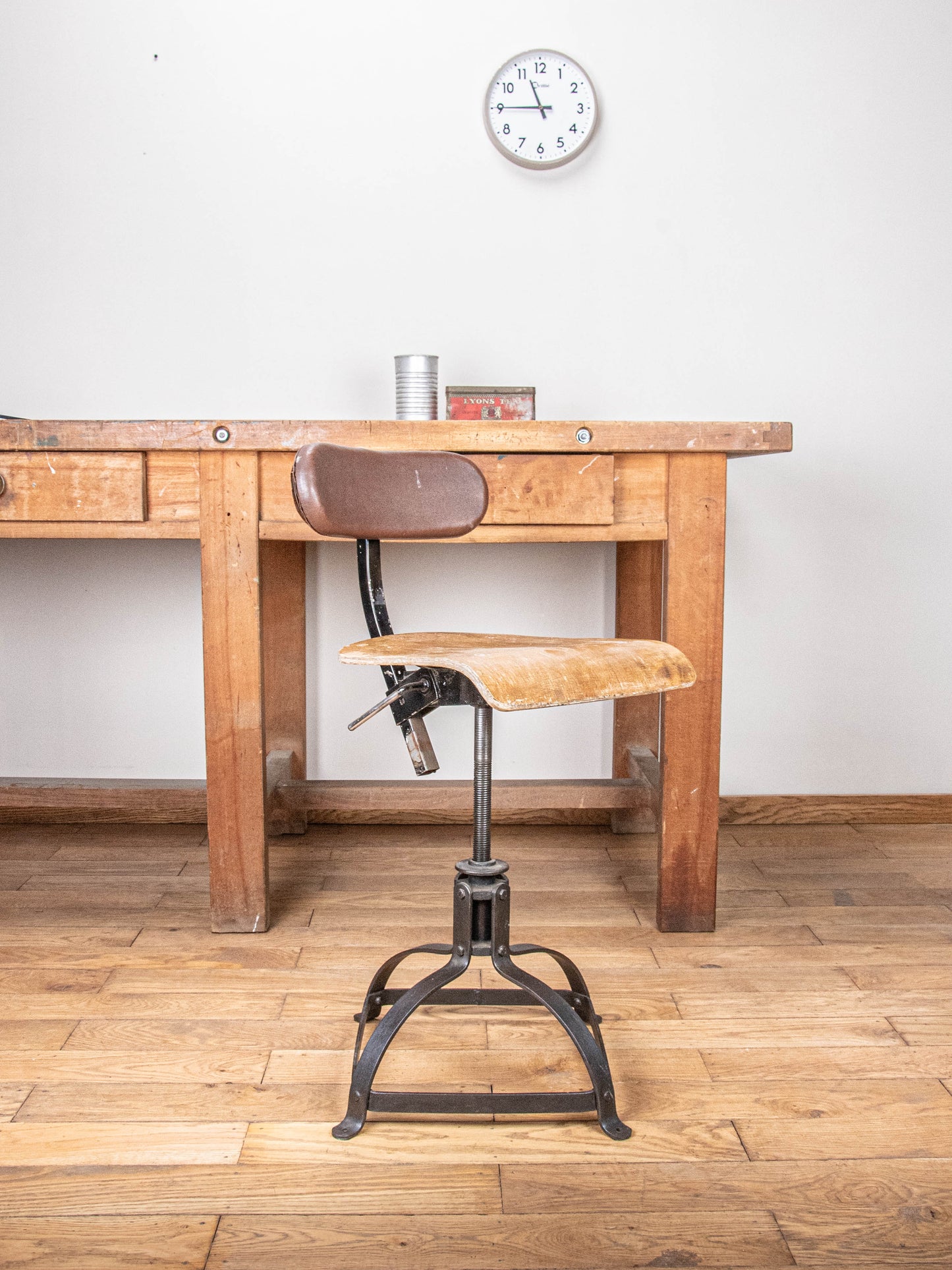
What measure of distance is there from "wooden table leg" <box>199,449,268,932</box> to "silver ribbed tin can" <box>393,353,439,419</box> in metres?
0.42

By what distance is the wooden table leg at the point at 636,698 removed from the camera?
92.8 inches

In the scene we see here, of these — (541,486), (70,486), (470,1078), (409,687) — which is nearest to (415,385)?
(541,486)

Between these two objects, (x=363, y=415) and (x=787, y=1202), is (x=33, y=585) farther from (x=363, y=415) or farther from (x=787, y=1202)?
(x=787, y=1202)

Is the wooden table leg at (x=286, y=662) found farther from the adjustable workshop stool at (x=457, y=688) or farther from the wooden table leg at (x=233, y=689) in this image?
the adjustable workshop stool at (x=457, y=688)

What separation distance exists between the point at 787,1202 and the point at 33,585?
85.0 inches

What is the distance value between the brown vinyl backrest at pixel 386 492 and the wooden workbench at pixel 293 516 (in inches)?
8.6

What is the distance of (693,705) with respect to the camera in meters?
1.94

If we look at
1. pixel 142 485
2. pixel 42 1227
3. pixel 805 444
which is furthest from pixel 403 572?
pixel 42 1227

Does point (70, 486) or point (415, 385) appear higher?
point (415, 385)

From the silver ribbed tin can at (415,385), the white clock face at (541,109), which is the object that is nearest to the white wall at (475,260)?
the white clock face at (541,109)

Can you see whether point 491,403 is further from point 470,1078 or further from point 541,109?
point 470,1078

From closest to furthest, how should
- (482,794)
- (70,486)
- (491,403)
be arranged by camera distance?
(482,794) → (70,486) → (491,403)

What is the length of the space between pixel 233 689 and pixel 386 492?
1.94 feet

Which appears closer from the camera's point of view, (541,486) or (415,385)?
(541,486)
